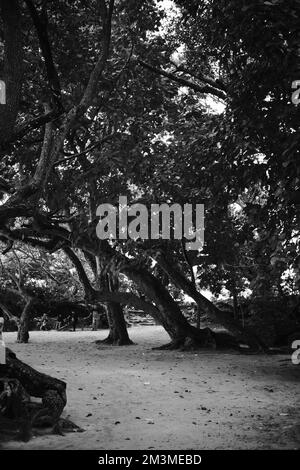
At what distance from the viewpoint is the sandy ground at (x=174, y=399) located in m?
6.08

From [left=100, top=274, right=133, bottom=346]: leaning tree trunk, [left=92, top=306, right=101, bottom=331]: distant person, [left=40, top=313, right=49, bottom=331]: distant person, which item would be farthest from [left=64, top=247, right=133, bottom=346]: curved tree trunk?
[left=40, top=313, right=49, bottom=331]: distant person

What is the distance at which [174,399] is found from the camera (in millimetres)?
8891

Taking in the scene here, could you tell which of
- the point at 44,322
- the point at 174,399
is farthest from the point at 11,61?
the point at 44,322

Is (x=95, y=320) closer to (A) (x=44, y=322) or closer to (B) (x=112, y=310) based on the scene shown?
(A) (x=44, y=322)

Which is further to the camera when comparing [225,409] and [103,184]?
[103,184]

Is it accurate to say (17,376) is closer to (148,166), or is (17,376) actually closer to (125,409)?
(125,409)

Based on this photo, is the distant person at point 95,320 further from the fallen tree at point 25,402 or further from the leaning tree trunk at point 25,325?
the fallen tree at point 25,402

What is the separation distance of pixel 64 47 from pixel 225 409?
7793 millimetres

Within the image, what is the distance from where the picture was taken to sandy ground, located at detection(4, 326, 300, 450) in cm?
608

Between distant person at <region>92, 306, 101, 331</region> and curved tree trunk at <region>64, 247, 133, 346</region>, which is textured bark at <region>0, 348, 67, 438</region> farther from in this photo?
distant person at <region>92, 306, 101, 331</region>

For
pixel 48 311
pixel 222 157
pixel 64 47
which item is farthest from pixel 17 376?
pixel 48 311

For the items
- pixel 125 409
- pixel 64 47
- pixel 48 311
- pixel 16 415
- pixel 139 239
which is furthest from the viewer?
pixel 48 311

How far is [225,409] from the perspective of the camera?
8031mm

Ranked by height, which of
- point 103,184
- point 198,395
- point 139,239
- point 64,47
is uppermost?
point 64,47
